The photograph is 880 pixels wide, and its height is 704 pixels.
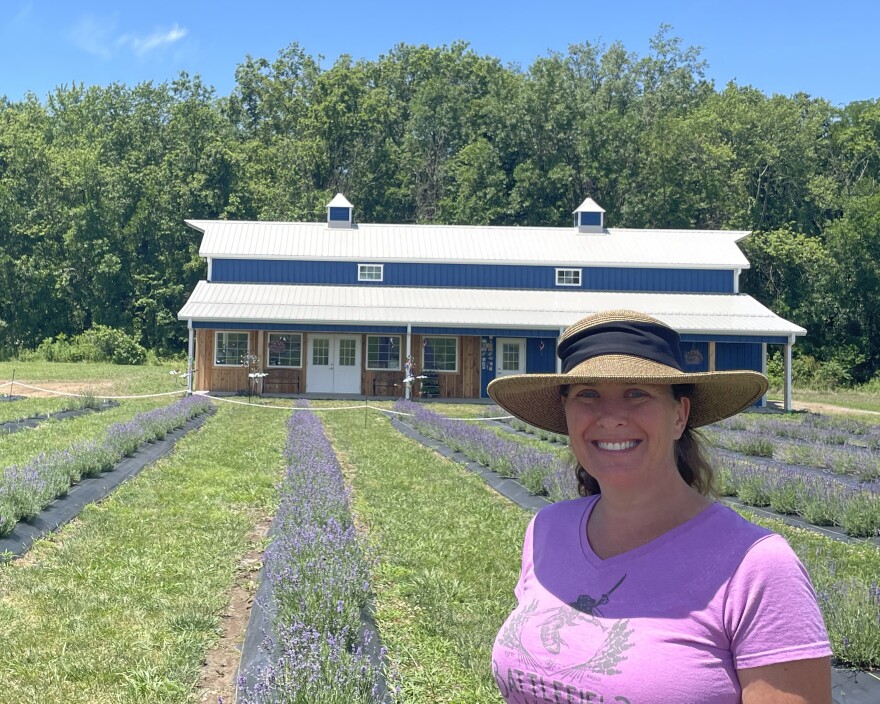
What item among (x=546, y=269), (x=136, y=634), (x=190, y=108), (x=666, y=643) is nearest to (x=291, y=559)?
(x=136, y=634)

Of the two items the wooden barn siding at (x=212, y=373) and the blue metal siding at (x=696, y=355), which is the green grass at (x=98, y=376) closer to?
the wooden barn siding at (x=212, y=373)

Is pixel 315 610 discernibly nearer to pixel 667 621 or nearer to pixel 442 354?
pixel 667 621

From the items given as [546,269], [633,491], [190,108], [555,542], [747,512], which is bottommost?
[747,512]

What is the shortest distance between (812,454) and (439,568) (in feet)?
30.0

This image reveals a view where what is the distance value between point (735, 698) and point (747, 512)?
7.96 m

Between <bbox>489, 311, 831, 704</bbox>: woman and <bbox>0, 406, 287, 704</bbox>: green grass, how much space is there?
2.76 metres

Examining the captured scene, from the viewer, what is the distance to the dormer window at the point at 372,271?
29125 millimetres

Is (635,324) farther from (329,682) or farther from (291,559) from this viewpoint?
(291,559)

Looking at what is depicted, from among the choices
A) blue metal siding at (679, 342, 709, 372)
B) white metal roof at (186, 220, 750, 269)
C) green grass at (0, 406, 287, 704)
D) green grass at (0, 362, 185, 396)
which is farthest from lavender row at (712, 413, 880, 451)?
green grass at (0, 362, 185, 396)

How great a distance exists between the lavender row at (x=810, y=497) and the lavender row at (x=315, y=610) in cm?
358

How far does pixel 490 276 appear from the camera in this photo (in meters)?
29.2

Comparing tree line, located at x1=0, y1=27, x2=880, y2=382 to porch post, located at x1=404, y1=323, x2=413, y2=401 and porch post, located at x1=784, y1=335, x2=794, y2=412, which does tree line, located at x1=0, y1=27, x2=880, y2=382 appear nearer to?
porch post, located at x1=784, y1=335, x2=794, y2=412

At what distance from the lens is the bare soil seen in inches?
172

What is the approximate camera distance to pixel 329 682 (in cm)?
354
